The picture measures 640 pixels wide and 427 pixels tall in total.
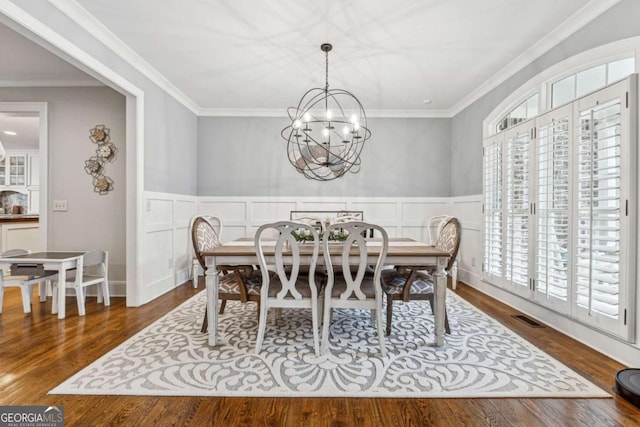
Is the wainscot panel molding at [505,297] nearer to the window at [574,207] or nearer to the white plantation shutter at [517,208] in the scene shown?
the window at [574,207]


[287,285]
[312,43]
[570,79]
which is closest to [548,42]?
[570,79]

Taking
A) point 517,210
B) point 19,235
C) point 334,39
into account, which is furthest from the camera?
point 19,235

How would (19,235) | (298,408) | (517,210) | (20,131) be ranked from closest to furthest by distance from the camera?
(298,408)
(517,210)
(19,235)
(20,131)

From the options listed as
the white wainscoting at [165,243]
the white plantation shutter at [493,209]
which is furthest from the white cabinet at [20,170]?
the white plantation shutter at [493,209]

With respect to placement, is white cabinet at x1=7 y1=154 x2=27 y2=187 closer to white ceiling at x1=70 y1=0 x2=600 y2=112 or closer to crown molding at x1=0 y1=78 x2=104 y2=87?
crown molding at x1=0 y1=78 x2=104 y2=87

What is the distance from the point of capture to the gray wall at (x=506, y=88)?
2.22m

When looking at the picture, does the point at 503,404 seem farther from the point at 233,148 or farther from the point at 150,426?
the point at 233,148

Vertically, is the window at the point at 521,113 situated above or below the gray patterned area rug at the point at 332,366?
above

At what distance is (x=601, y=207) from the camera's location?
2301mm

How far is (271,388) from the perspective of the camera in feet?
6.07

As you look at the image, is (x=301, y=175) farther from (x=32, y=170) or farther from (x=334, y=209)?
(x=32, y=170)

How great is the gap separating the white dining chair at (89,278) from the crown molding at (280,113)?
271 cm

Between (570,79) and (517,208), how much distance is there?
4.18 ft

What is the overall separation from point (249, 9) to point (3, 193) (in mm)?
8683
